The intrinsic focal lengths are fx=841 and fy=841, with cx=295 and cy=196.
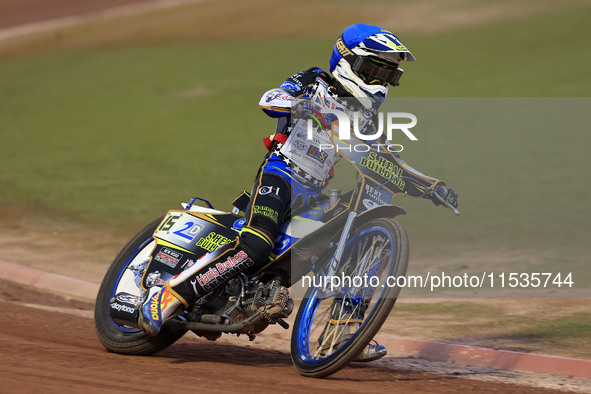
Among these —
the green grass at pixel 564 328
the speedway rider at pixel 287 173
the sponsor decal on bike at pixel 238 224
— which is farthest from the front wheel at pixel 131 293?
the green grass at pixel 564 328

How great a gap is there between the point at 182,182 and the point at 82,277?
4902 millimetres

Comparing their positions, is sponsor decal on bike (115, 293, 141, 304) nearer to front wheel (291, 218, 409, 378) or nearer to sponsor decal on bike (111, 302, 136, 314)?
sponsor decal on bike (111, 302, 136, 314)

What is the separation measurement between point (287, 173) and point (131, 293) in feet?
5.16

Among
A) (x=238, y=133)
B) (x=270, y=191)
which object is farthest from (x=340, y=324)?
(x=238, y=133)

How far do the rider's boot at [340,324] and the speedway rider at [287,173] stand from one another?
488mm

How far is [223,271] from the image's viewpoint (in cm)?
542

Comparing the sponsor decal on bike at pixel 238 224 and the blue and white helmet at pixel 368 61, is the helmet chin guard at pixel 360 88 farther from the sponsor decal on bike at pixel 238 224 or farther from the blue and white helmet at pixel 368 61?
the sponsor decal on bike at pixel 238 224

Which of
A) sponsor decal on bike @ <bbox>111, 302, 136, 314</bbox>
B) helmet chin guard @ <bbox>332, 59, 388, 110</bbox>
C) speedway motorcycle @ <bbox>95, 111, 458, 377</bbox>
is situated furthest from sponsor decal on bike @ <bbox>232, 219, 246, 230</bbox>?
helmet chin guard @ <bbox>332, 59, 388, 110</bbox>

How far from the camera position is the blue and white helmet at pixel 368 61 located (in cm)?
524

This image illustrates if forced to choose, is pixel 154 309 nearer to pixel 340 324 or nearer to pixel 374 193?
pixel 340 324

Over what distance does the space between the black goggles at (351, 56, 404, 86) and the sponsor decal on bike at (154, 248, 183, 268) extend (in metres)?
1.83

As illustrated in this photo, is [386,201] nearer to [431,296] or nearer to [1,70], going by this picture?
[431,296]

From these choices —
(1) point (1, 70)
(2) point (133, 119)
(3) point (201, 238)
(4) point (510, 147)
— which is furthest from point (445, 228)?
(1) point (1, 70)

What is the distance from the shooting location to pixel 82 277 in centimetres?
880
